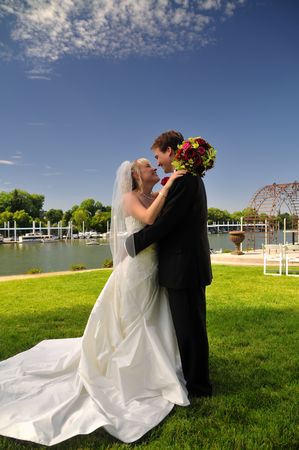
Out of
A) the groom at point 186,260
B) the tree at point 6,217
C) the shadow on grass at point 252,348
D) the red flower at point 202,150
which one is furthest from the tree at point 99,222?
the red flower at point 202,150

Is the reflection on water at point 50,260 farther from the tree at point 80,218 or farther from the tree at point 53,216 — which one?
the tree at point 53,216

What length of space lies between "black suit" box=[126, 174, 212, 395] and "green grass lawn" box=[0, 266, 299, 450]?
1.17 feet

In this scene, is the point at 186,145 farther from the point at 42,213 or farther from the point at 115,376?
the point at 42,213

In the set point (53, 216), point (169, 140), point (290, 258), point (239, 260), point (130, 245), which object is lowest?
point (239, 260)

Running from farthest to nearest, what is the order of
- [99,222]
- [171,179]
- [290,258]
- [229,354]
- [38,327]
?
[99,222]
[290,258]
[38,327]
[229,354]
[171,179]

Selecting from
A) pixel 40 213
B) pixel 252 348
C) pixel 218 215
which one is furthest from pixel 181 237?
pixel 218 215

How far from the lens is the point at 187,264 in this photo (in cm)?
353

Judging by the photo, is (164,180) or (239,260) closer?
(164,180)

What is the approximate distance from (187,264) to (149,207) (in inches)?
23.7

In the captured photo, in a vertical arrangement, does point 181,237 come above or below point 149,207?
below

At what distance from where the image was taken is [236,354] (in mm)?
4816

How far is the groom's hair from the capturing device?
3580 mm

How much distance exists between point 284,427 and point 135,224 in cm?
207

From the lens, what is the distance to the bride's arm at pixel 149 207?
340 centimetres
